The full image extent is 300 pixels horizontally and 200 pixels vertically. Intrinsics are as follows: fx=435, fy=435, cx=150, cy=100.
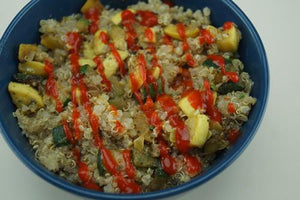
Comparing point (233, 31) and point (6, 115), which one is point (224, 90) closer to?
point (233, 31)

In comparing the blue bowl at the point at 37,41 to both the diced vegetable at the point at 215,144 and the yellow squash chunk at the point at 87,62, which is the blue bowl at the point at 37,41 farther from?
the yellow squash chunk at the point at 87,62

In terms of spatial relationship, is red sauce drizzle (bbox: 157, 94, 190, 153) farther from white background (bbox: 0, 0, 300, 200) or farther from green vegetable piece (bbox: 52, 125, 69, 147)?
green vegetable piece (bbox: 52, 125, 69, 147)

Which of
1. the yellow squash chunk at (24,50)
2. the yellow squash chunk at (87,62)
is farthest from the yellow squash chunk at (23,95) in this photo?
the yellow squash chunk at (87,62)

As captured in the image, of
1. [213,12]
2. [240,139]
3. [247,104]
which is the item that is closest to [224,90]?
[247,104]

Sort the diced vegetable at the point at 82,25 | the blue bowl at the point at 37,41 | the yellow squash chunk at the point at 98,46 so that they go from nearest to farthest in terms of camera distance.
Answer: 1. the blue bowl at the point at 37,41
2. the yellow squash chunk at the point at 98,46
3. the diced vegetable at the point at 82,25

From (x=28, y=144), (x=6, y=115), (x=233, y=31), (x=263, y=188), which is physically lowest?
(x=263, y=188)

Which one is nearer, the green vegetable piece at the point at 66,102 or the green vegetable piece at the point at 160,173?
the green vegetable piece at the point at 160,173

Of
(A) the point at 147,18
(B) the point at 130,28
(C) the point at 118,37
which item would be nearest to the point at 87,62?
(C) the point at 118,37
